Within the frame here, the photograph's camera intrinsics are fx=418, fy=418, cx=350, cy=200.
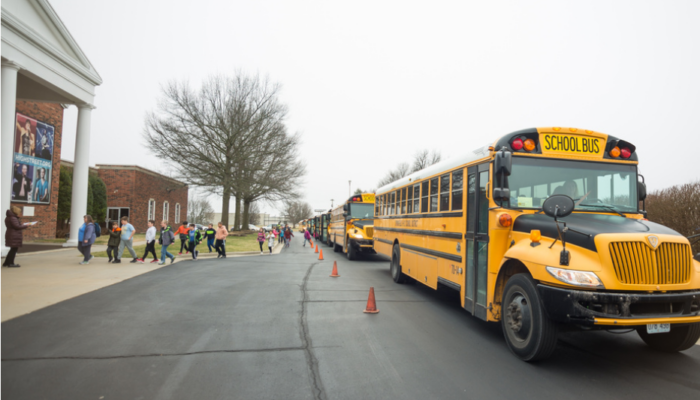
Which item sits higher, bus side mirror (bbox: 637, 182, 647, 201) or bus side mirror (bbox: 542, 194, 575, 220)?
bus side mirror (bbox: 637, 182, 647, 201)

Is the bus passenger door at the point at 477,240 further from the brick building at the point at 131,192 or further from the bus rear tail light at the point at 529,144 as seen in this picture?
the brick building at the point at 131,192

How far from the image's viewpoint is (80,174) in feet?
58.4

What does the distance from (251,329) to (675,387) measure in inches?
188

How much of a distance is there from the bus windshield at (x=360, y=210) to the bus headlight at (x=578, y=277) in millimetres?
14300

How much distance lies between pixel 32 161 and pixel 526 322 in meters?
21.1

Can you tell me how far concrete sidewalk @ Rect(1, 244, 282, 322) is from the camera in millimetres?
7345

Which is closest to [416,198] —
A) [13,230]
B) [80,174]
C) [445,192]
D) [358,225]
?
[445,192]

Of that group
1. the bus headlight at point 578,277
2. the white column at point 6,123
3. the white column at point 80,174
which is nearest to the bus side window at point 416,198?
the bus headlight at point 578,277

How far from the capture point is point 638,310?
13.1 feet

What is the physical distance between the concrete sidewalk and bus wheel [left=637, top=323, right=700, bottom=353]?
8.66 m

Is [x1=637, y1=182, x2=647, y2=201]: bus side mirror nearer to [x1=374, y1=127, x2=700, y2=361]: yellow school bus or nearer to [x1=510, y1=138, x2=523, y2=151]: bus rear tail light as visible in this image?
[x1=374, y1=127, x2=700, y2=361]: yellow school bus

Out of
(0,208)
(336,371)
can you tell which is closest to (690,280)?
(336,371)

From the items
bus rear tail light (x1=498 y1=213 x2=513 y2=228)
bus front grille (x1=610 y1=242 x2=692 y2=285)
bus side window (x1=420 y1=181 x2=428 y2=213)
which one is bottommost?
bus front grille (x1=610 y1=242 x2=692 y2=285)

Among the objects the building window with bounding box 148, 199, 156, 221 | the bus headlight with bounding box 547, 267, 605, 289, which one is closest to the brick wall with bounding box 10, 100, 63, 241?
the building window with bounding box 148, 199, 156, 221
